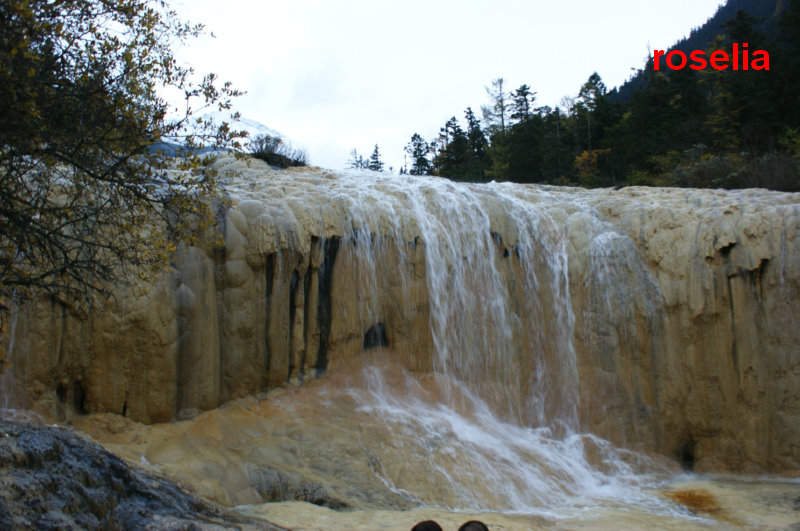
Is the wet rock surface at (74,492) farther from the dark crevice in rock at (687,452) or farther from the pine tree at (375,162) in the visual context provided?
the pine tree at (375,162)

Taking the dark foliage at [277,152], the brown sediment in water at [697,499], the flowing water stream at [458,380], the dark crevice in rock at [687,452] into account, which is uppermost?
the dark foliage at [277,152]

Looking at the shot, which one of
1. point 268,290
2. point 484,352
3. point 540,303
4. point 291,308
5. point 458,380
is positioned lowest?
point 458,380

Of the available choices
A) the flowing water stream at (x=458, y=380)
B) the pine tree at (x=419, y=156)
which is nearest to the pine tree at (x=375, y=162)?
the pine tree at (x=419, y=156)

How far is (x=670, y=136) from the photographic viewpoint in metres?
32.7

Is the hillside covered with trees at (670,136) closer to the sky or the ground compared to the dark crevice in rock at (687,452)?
closer to the sky

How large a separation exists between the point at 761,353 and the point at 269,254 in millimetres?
10072

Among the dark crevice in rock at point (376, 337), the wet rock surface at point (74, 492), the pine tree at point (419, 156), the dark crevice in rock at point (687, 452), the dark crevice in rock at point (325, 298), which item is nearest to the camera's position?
the wet rock surface at point (74, 492)

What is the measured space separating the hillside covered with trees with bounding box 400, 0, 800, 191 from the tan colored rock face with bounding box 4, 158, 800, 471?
9027 millimetres

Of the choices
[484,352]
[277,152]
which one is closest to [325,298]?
[484,352]

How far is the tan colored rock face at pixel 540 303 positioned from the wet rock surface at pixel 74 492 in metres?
5.00

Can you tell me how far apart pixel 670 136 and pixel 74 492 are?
110 ft

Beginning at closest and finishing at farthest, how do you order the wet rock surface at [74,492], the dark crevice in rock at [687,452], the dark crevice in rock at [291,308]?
the wet rock surface at [74,492], the dark crevice in rock at [291,308], the dark crevice in rock at [687,452]

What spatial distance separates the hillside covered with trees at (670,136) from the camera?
81.5 ft

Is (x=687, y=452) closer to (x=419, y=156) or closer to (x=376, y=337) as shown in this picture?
(x=376, y=337)
